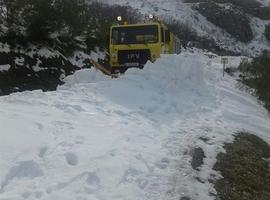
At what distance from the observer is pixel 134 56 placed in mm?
17625

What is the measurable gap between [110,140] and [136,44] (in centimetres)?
947

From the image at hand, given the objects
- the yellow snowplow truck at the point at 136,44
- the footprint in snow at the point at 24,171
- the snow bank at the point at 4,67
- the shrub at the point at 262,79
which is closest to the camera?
the footprint in snow at the point at 24,171

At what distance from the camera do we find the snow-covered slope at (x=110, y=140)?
6.44 m

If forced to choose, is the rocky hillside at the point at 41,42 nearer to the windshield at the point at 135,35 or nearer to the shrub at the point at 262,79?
the windshield at the point at 135,35

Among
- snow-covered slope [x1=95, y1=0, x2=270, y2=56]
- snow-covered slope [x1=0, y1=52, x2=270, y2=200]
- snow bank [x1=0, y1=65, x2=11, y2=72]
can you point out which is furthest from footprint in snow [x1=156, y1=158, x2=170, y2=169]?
snow-covered slope [x1=95, y1=0, x2=270, y2=56]

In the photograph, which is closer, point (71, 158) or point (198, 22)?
point (71, 158)

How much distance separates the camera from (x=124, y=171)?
A: 7.11 m

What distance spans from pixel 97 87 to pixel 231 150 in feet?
15.1

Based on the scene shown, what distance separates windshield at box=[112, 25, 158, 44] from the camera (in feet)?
57.1

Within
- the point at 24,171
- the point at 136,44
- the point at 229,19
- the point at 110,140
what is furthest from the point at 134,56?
the point at 229,19

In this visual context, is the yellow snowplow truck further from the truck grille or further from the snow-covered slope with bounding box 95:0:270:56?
the snow-covered slope with bounding box 95:0:270:56

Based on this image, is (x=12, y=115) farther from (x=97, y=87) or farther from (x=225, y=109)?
(x=225, y=109)

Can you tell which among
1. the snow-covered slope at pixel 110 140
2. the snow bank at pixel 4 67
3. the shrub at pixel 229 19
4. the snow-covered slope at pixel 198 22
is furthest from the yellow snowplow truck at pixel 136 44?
the shrub at pixel 229 19

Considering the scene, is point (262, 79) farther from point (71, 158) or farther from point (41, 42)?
point (71, 158)
